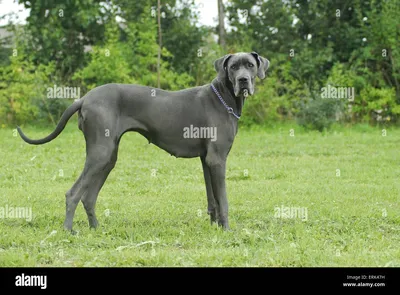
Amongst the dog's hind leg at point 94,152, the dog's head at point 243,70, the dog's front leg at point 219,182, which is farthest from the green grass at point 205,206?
the dog's head at point 243,70

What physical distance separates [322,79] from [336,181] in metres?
13.6

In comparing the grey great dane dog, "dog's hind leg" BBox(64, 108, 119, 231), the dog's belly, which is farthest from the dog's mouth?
"dog's hind leg" BBox(64, 108, 119, 231)

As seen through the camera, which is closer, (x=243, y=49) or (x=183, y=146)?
(x=183, y=146)

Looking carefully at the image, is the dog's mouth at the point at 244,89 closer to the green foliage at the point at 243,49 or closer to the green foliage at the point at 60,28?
the green foliage at the point at 243,49

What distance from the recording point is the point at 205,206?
325 inches

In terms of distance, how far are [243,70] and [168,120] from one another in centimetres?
97

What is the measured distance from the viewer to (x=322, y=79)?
23.4 m

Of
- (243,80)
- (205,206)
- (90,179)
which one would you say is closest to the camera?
(243,80)

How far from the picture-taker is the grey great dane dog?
6.52 m

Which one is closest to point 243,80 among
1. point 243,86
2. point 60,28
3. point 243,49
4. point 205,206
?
point 243,86

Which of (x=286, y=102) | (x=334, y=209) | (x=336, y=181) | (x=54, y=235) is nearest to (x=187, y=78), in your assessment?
(x=286, y=102)

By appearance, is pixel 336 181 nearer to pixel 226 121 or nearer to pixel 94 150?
pixel 226 121

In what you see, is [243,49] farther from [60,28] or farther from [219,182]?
[219,182]

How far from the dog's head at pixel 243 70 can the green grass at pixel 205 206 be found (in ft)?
4.85
